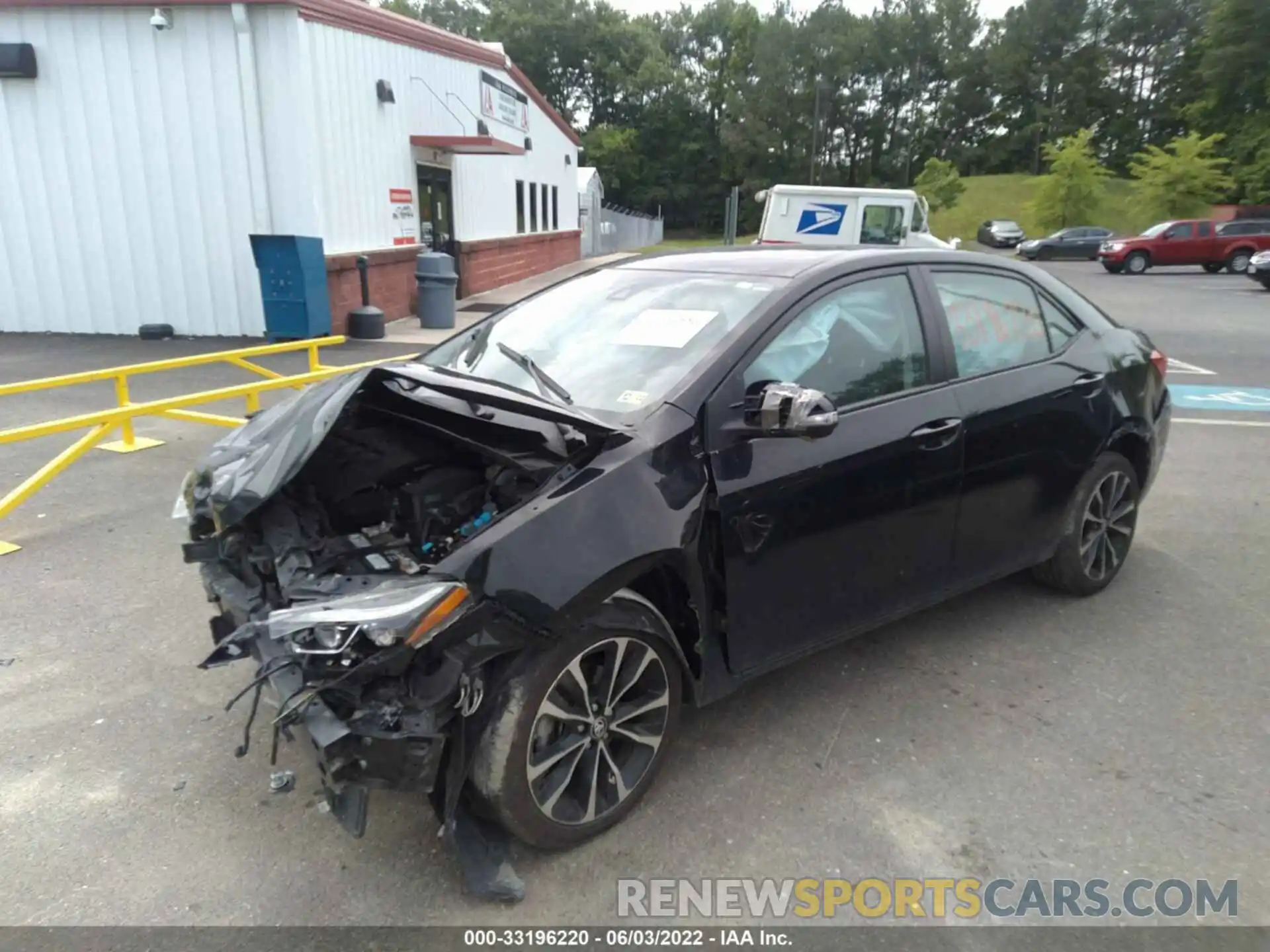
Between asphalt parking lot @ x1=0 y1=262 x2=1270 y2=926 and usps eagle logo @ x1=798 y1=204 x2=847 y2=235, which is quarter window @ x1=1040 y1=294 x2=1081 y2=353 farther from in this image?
usps eagle logo @ x1=798 y1=204 x2=847 y2=235

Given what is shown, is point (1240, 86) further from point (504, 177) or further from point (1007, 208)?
point (504, 177)

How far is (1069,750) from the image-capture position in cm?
322

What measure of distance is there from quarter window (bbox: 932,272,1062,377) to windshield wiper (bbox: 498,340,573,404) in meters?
1.64

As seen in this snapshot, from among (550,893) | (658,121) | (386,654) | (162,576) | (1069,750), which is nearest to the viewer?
(386,654)

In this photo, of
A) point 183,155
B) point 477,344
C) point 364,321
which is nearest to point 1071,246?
point 364,321

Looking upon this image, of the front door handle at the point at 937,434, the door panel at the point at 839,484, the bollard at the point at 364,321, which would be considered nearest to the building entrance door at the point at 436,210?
the bollard at the point at 364,321

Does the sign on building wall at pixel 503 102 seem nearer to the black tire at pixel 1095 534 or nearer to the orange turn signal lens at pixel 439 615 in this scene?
the black tire at pixel 1095 534

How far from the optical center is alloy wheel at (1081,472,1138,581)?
14.0ft

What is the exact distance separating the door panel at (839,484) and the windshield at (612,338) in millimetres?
218

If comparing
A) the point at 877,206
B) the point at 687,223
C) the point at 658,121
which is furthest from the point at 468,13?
the point at 877,206

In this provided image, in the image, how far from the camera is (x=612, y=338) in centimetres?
338

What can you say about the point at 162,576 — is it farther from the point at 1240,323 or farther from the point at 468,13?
the point at 468,13

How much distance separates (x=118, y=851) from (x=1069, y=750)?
3145 mm

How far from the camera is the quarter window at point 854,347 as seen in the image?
3.16 meters
